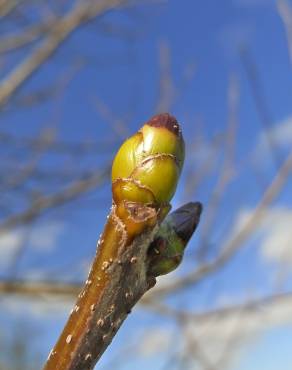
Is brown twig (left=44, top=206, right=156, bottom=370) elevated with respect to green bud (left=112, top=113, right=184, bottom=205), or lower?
lower

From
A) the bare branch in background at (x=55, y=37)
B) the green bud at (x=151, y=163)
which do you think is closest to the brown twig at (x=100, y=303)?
the green bud at (x=151, y=163)

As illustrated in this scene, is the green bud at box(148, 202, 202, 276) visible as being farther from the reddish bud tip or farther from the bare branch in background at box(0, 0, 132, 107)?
the bare branch in background at box(0, 0, 132, 107)

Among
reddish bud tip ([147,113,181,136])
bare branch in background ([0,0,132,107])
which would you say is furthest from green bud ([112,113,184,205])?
bare branch in background ([0,0,132,107])

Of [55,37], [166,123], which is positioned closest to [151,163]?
[166,123]

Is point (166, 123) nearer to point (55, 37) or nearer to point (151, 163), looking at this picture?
point (151, 163)

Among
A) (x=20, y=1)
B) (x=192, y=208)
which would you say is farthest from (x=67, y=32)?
(x=192, y=208)

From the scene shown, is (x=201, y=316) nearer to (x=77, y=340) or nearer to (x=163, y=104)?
(x=163, y=104)

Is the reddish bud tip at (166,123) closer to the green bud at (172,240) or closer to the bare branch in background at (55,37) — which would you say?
the green bud at (172,240)

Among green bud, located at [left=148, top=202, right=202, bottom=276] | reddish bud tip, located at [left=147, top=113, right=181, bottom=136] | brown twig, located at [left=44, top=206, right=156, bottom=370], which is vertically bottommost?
brown twig, located at [left=44, top=206, right=156, bottom=370]
